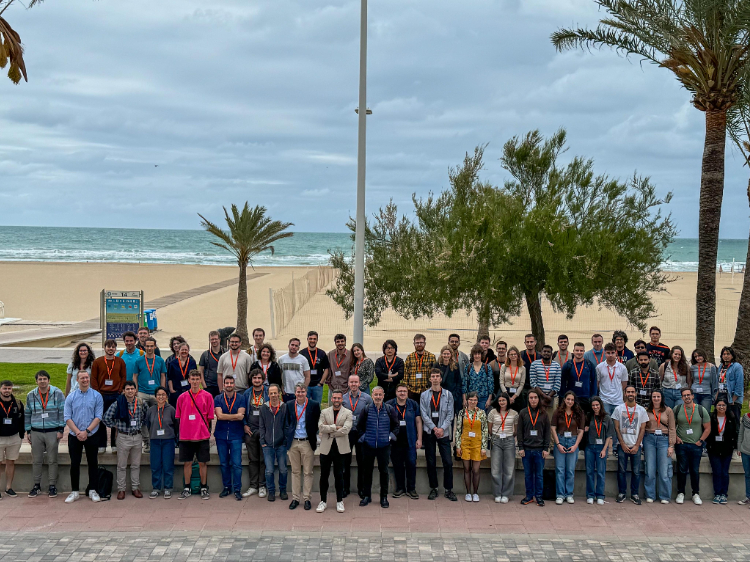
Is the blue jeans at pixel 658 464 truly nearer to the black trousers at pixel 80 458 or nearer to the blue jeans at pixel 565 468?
the blue jeans at pixel 565 468

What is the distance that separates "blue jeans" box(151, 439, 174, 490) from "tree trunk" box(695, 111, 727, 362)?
1052 cm

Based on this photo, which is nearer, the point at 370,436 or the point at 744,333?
the point at 370,436

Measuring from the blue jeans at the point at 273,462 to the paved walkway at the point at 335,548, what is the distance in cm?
119

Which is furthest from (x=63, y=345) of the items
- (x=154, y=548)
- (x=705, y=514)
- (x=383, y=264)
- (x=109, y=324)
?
(x=705, y=514)

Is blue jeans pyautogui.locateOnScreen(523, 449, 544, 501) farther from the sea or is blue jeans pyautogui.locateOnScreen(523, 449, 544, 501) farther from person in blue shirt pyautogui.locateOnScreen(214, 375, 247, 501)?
the sea

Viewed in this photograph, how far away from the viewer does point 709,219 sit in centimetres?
1445

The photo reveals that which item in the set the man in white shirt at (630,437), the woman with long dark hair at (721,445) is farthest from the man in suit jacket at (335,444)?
the woman with long dark hair at (721,445)

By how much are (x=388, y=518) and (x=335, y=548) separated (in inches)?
44.8

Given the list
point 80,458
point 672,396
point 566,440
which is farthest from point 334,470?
point 672,396

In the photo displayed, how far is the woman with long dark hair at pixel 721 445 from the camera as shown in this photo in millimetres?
9562

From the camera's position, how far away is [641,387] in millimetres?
10211

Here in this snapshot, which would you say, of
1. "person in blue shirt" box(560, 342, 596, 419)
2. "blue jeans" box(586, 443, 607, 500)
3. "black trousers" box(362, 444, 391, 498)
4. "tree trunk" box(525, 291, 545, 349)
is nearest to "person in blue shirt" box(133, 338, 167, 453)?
"black trousers" box(362, 444, 391, 498)

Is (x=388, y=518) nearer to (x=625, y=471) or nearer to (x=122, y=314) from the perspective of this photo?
(x=625, y=471)

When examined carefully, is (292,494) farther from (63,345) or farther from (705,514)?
→ (63,345)
